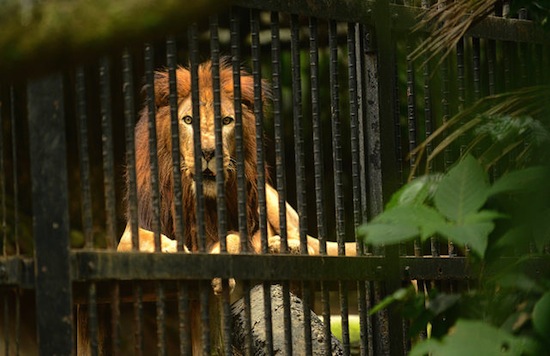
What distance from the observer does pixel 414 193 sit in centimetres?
224

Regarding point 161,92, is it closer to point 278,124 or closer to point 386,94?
point 386,94

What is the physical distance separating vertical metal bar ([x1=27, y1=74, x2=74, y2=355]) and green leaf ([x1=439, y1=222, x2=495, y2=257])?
162cm

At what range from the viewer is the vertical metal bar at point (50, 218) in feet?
10.7

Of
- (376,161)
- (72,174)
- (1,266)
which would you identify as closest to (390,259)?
(376,161)

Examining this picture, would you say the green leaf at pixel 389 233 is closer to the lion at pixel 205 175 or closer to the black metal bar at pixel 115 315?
the black metal bar at pixel 115 315

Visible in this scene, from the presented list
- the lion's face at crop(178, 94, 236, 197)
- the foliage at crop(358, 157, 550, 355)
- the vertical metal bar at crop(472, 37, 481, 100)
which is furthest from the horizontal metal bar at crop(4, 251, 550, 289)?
the lion's face at crop(178, 94, 236, 197)

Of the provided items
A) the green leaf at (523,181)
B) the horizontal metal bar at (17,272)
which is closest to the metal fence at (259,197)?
the horizontal metal bar at (17,272)

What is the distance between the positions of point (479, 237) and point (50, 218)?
1674mm

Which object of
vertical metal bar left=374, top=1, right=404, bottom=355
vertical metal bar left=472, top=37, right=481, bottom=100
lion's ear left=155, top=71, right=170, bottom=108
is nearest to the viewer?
vertical metal bar left=374, top=1, right=404, bottom=355

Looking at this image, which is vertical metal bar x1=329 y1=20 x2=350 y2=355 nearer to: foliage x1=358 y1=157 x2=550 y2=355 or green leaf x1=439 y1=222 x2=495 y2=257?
foliage x1=358 y1=157 x2=550 y2=355

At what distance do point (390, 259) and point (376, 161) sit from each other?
37 cm

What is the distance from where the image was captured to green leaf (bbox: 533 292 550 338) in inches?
77.0

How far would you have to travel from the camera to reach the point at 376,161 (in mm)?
4418

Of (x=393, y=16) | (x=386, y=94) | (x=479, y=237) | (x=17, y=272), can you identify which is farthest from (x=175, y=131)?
(x=479, y=237)
